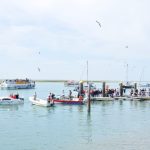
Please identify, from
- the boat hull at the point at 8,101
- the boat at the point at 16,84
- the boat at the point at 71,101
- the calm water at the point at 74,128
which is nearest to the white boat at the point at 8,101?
the boat hull at the point at 8,101

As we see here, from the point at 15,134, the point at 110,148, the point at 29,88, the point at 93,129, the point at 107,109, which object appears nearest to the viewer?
the point at 110,148

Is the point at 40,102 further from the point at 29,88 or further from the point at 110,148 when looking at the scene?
the point at 29,88

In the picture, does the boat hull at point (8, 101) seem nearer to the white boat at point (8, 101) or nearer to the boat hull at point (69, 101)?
the white boat at point (8, 101)

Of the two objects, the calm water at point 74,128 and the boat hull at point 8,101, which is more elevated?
the boat hull at point 8,101

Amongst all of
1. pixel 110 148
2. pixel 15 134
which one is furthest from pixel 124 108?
pixel 110 148

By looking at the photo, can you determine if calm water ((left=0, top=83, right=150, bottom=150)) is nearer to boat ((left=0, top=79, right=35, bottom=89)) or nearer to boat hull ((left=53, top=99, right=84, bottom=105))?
boat hull ((left=53, top=99, right=84, bottom=105))

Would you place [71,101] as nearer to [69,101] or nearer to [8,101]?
[69,101]

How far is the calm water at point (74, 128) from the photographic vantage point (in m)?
36.8

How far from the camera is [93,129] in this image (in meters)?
45.6

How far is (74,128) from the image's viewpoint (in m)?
46.1

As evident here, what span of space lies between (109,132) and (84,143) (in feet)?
21.4

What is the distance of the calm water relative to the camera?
121ft

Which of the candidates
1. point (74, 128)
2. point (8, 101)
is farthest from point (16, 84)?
point (74, 128)

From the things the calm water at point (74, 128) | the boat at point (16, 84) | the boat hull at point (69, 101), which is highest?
the boat at point (16, 84)
